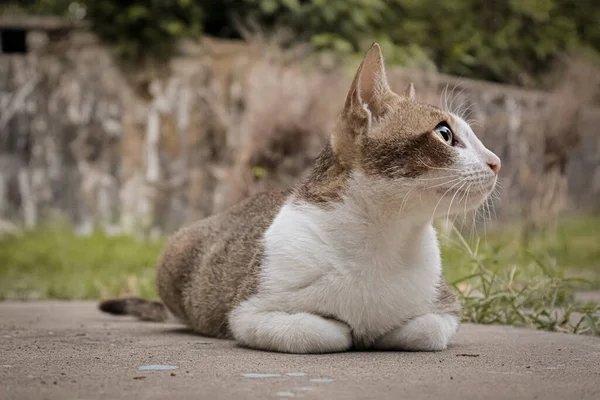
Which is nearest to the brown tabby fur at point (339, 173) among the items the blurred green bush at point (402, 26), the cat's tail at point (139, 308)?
the cat's tail at point (139, 308)

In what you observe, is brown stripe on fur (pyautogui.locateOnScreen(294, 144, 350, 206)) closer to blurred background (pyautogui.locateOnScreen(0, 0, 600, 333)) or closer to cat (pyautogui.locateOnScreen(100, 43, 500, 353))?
cat (pyautogui.locateOnScreen(100, 43, 500, 353))

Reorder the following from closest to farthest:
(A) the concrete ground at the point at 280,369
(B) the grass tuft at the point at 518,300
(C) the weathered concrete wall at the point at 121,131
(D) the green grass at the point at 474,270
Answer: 1. (A) the concrete ground at the point at 280,369
2. (B) the grass tuft at the point at 518,300
3. (D) the green grass at the point at 474,270
4. (C) the weathered concrete wall at the point at 121,131

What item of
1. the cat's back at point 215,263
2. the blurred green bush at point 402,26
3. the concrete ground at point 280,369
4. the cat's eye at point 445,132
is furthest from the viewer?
the blurred green bush at point 402,26

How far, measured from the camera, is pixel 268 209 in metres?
3.88

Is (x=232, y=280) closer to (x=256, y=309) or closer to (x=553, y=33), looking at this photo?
(x=256, y=309)

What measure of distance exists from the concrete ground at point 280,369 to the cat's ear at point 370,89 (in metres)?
0.96

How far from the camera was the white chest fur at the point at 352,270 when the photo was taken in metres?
3.09

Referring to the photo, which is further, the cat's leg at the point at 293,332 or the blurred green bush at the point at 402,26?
the blurred green bush at the point at 402,26

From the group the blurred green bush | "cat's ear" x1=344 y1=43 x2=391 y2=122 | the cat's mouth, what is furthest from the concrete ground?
the blurred green bush

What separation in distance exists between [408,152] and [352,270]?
50 centimetres

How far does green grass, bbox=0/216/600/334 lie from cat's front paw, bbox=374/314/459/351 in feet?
3.28

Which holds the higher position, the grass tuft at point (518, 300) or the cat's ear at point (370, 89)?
the cat's ear at point (370, 89)

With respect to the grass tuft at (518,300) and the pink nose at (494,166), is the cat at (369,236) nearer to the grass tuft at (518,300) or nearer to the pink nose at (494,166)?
the pink nose at (494,166)

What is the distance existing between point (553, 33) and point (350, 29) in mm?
4489
